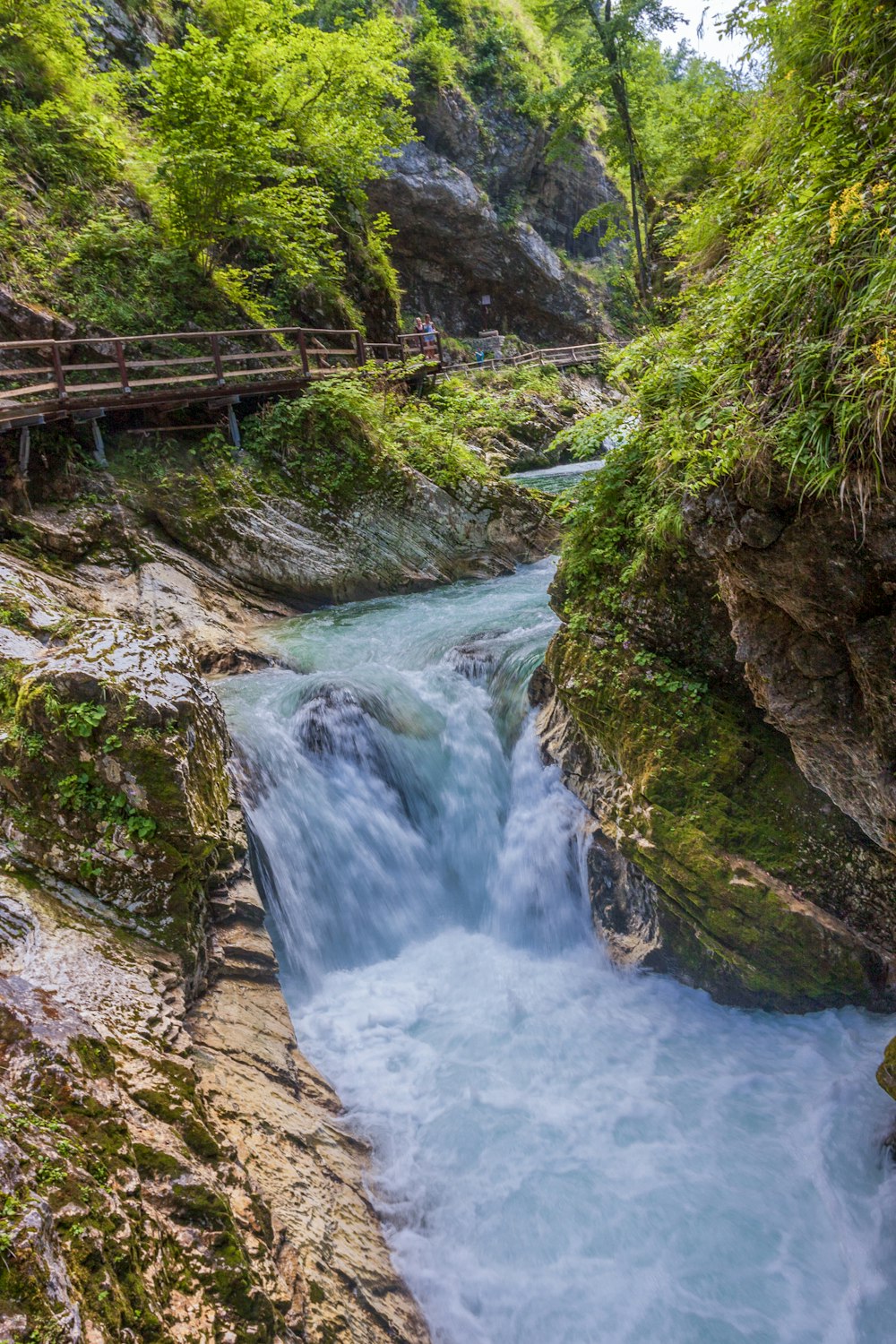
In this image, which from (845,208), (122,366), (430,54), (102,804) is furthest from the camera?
(430,54)

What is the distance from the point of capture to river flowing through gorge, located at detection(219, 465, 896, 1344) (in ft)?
12.9

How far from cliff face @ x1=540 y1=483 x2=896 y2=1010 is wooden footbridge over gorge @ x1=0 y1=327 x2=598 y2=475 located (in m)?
7.18

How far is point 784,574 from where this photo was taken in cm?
409

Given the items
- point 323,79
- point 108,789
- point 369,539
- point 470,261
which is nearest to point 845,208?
point 108,789

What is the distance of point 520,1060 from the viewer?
538cm

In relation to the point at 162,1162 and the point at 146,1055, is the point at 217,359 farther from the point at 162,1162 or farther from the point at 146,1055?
the point at 162,1162

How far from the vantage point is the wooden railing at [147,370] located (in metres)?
9.29

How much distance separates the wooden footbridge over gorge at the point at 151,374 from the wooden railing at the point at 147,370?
14 millimetres

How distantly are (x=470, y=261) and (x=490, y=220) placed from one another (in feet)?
5.13

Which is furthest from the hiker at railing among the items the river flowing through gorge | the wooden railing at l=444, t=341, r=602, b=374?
the wooden railing at l=444, t=341, r=602, b=374

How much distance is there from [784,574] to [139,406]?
9.68 metres

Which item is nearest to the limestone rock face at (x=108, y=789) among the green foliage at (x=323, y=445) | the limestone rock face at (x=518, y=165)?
the green foliage at (x=323, y=445)

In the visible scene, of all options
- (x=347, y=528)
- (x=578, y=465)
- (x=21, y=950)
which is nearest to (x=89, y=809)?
(x=21, y=950)

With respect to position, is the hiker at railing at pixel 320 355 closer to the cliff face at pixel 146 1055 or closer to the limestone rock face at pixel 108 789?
the cliff face at pixel 146 1055
